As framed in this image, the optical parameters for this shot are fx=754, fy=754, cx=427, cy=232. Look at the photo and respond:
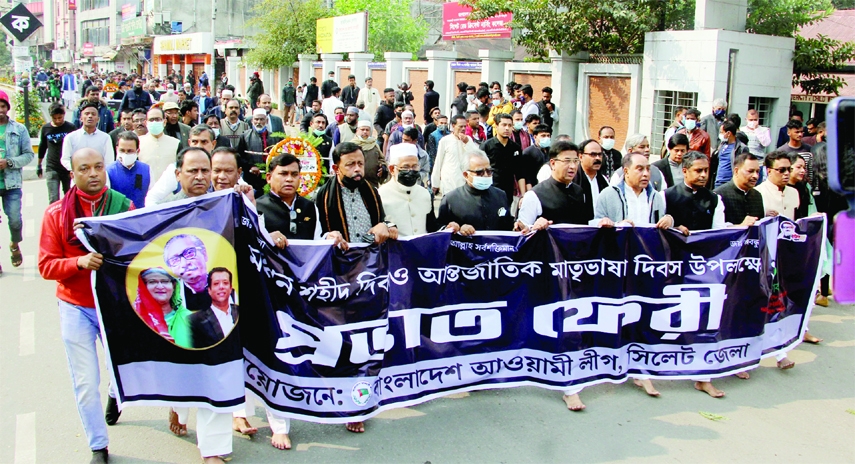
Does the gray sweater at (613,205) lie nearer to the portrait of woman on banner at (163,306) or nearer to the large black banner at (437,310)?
the large black banner at (437,310)

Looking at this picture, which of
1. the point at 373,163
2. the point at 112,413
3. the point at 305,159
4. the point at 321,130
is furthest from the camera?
the point at 321,130

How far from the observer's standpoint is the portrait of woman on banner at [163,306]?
432cm

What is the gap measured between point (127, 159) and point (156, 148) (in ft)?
3.96

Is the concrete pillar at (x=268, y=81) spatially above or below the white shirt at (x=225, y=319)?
above

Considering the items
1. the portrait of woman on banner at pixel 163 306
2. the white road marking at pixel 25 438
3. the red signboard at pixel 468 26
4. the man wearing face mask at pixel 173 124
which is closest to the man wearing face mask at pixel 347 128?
the man wearing face mask at pixel 173 124

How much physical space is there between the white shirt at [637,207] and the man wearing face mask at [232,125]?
5.31m

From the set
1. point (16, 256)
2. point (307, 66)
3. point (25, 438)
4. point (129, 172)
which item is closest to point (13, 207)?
point (16, 256)

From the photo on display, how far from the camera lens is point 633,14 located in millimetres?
16672

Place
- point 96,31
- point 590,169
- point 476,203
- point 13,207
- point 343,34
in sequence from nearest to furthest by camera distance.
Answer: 1. point 476,203
2. point 590,169
3. point 13,207
4. point 343,34
5. point 96,31

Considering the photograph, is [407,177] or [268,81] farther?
[268,81]

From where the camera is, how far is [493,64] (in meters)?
21.6

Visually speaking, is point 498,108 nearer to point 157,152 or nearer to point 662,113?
point 662,113

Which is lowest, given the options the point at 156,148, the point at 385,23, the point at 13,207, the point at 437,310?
the point at 437,310

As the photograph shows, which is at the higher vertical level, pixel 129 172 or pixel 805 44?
pixel 805 44
